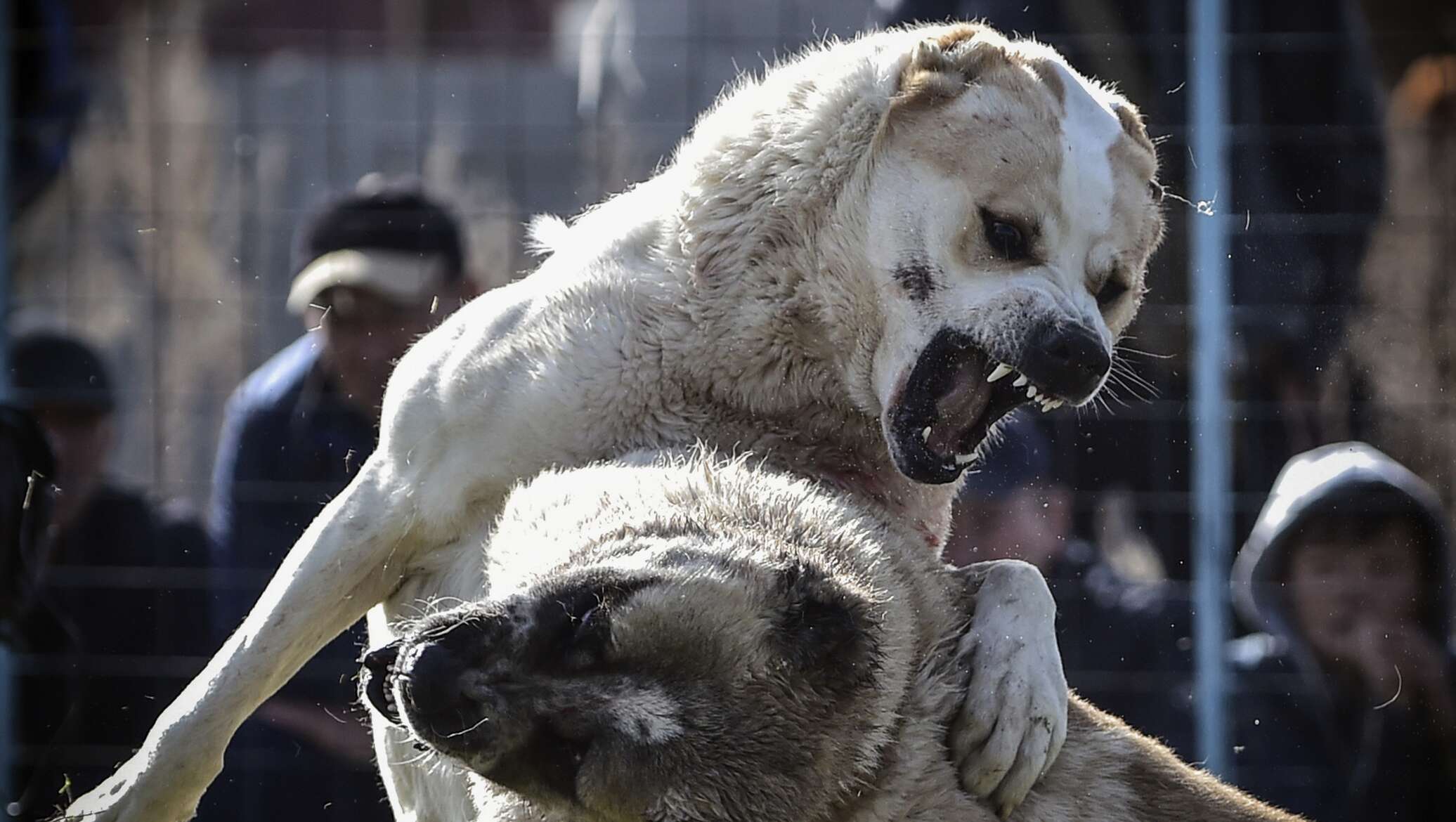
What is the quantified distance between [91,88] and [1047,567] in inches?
164

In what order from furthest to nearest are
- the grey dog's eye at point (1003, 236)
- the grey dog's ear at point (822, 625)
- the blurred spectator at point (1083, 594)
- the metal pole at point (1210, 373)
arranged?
the metal pole at point (1210, 373) < the blurred spectator at point (1083, 594) < the grey dog's eye at point (1003, 236) < the grey dog's ear at point (822, 625)

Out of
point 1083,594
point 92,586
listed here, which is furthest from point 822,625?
point 92,586

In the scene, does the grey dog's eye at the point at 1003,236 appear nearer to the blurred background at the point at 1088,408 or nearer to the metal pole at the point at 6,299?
the blurred background at the point at 1088,408

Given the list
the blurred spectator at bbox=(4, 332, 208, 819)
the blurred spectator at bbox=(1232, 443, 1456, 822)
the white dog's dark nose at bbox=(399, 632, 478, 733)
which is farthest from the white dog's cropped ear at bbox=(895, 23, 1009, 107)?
the blurred spectator at bbox=(4, 332, 208, 819)

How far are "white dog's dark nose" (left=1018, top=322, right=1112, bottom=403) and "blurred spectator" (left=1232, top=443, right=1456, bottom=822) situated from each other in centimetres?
213

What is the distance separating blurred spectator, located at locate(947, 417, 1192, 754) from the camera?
4965 mm

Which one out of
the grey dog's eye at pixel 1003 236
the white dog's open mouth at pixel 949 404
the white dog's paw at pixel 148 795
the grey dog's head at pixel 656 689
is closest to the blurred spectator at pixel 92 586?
the white dog's paw at pixel 148 795

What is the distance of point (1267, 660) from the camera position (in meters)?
5.05

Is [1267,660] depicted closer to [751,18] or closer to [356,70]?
[751,18]

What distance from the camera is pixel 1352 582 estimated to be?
4691 millimetres

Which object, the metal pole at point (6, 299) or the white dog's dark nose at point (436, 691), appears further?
the metal pole at point (6, 299)

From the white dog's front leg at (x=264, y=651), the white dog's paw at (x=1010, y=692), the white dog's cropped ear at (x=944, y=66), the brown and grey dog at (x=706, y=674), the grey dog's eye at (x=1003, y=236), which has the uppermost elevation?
the white dog's cropped ear at (x=944, y=66)

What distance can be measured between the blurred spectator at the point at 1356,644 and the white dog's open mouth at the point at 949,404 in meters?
2.11

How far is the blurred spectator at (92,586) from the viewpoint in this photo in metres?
5.38
